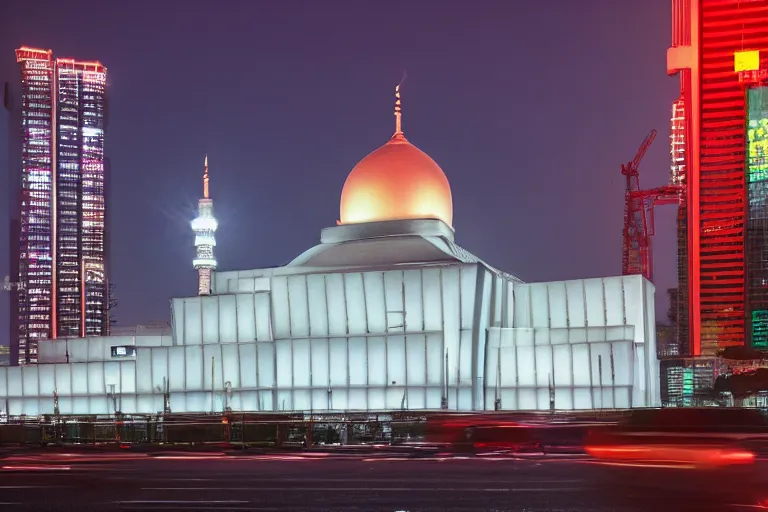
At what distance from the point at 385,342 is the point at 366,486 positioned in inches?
1474

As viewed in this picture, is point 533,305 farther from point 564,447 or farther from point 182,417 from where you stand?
point 564,447

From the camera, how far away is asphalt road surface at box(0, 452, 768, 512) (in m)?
16.2

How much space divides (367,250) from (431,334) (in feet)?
28.1

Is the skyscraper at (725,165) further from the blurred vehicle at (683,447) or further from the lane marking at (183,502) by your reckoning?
the lane marking at (183,502)

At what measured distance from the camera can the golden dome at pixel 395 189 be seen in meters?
64.7

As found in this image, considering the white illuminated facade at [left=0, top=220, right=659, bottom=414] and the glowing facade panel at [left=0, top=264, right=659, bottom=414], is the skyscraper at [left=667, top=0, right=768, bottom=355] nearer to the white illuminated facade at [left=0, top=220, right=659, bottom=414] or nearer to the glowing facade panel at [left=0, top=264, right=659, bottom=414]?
the white illuminated facade at [left=0, top=220, right=659, bottom=414]

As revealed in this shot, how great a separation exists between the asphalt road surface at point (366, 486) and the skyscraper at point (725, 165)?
153 meters

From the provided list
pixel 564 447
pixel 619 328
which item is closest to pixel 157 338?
pixel 619 328

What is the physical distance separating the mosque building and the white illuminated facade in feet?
0.25

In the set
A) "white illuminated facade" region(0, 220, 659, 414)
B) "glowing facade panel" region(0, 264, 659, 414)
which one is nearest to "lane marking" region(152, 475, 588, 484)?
"glowing facade panel" region(0, 264, 659, 414)

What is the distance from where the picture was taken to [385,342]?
186 ft

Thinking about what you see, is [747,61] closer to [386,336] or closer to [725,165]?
[725,165]

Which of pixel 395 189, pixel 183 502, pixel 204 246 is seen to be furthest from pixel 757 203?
pixel 183 502

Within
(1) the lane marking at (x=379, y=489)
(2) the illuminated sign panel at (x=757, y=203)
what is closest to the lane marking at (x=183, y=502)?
(1) the lane marking at (x=379, y=489)
